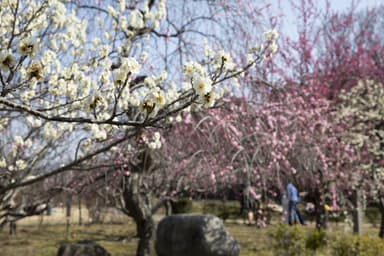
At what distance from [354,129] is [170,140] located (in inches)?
219

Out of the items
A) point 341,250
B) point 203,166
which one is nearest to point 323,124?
point 203,166

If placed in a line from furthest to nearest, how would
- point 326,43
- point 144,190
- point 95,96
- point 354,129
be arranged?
point 326,43
point 354,129
point 144,190
point 95,96

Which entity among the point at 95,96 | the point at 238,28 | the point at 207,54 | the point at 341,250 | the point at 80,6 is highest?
the point at 80,6

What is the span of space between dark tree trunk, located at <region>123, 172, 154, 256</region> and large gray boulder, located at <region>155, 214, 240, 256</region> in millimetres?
492

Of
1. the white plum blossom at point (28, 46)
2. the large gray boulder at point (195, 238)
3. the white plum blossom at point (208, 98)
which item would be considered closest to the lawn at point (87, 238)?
the large gray boulder at point (195, 238)

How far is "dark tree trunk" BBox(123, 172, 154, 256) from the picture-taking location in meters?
8.57

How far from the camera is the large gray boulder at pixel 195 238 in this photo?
805 cm

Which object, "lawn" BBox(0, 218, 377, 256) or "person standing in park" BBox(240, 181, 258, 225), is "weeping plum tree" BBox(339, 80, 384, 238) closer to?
"lawn" BBox(0, 218, 377, 256)

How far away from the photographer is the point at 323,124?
8547 mm

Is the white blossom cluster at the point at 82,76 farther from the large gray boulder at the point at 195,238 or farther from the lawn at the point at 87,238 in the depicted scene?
the lawn at the point at 87,238

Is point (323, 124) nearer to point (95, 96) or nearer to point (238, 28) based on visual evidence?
point (238, 28)

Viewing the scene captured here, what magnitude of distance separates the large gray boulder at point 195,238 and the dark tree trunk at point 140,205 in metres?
0.49

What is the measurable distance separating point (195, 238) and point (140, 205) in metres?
1.41

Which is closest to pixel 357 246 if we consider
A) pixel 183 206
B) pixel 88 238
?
pixel 88 238
